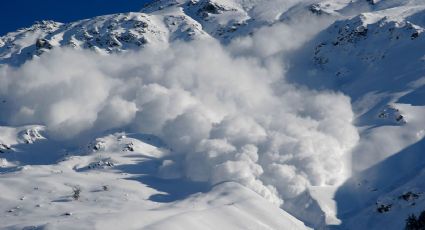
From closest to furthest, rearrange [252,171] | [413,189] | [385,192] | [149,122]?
[413,189] < [385,192] < [252,171] < [149,122]

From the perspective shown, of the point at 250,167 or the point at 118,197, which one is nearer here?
the point at 118,197

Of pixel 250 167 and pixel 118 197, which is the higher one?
pixel 250 167

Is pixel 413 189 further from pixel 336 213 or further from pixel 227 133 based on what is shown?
pixel 227 133

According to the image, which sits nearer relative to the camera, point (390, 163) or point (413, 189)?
point (413, 189)

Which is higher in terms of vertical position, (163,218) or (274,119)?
(274,119)

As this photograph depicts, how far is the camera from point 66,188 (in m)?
142

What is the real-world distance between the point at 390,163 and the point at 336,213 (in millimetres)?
19872

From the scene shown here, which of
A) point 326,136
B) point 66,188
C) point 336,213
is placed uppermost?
point 326,136

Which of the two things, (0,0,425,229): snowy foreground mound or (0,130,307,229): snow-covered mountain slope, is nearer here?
(0,130,307,229): snow-covered mountain slope

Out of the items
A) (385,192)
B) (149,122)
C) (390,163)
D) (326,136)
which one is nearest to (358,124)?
(326,136)

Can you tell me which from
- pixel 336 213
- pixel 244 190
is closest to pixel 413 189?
pixel 336 213

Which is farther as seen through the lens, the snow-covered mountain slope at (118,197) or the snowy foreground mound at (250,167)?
the snowy foreground mound at (250,167)

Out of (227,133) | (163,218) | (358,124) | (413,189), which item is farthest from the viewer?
(227,133)

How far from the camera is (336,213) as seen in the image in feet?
448
